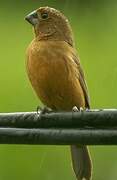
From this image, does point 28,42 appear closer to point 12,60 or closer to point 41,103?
point 41,103

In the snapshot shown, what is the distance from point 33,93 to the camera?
3385 mm

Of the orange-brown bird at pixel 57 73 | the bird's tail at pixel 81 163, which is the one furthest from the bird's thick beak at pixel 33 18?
the bird's tail at pixel 81 163

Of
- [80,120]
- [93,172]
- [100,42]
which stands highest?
[80,120]

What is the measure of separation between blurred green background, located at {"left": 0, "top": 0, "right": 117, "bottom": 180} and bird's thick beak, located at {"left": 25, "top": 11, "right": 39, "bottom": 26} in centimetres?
4

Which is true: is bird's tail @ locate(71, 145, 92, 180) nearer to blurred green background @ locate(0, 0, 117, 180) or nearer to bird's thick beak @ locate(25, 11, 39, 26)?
blurred green background @ locate(0, 0, 117, 180)

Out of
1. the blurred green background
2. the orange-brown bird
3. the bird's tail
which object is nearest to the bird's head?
the orange-brown bird

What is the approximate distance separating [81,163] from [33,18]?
79cm

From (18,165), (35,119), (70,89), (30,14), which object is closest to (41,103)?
(70,89)

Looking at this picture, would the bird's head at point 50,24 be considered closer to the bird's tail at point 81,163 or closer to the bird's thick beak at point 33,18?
the bird's thick beak at point 33,18

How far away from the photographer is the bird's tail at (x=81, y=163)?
133 inches

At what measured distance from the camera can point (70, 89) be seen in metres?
3.69

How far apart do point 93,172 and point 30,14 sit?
2.99 feet

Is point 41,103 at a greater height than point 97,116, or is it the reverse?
point 97,116

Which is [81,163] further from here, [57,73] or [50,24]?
[50,24]
